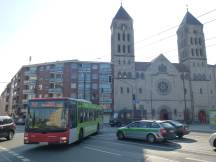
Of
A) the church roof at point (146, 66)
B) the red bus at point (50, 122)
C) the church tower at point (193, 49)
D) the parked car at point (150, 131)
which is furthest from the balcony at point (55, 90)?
the red bus at point (50, 122)

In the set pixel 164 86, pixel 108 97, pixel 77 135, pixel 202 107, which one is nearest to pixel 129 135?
pixel 77 135

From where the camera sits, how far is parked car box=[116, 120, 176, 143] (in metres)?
14.8

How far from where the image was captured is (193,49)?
61.2 metres

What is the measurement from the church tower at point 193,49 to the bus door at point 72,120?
169 ft

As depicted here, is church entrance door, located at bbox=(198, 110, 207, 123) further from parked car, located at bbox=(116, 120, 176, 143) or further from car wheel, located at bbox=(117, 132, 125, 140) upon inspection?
car wheel, located at bbox=(117, 132, 125, 140)

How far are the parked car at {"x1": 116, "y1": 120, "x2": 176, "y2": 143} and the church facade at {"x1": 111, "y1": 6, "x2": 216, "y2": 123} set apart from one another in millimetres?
36155

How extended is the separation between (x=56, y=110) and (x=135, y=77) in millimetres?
45409

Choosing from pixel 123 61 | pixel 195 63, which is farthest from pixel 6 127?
pixel 195 63

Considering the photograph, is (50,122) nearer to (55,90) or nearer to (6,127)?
(6,127)

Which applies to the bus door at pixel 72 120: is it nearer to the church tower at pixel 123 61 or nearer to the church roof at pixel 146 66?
Result: the church tower at pixel 123 61

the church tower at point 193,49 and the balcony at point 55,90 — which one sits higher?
the church tower at point 193,49

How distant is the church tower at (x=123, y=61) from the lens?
5488 cm

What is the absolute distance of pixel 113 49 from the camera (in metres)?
58.3

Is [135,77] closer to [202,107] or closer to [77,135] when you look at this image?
[202,107]
